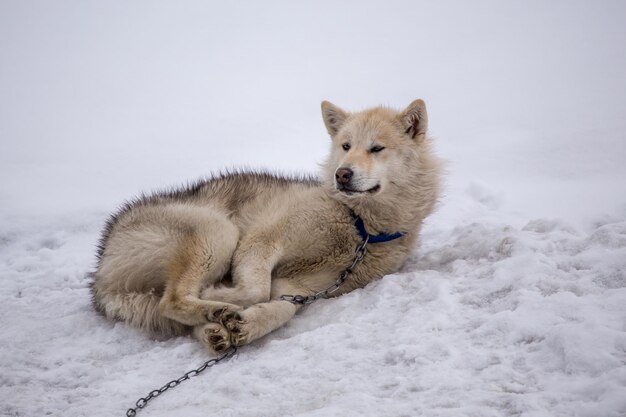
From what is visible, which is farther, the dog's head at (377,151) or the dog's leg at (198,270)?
the dog's head at (377,151)

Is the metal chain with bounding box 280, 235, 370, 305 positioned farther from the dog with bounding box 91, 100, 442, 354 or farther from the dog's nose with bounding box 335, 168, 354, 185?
the dog's nose with bounding box 335, 168, 354, 185

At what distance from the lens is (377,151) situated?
386cm

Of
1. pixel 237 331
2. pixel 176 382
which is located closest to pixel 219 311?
pixel 237 331

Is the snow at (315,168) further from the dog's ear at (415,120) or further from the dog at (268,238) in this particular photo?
the dog's ear at (415,120)

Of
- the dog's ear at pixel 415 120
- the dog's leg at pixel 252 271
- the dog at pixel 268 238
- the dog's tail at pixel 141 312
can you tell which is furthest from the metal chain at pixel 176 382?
the dog's ear at pixel 415 120

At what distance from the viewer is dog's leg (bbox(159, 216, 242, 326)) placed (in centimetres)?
307

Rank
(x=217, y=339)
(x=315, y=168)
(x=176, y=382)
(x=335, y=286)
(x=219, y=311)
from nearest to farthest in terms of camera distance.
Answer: (x=176, y=382)
(x=217, y=339)
(x=219, y=311)
(x=335, y=286)
(x=315, y=168)

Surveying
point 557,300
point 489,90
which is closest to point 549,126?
point 489,90

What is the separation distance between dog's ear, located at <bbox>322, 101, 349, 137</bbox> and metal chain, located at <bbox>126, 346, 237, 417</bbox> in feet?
7.66

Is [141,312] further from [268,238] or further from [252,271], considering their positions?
[268,238]

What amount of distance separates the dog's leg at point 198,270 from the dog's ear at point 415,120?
5.54 ft

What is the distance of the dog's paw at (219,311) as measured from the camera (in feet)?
9.72

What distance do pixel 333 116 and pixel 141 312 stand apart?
238 centimetres

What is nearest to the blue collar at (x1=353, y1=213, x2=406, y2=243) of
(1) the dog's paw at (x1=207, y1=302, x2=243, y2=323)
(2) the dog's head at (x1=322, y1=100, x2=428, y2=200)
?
(2) the dog's head at (x1=322, y1=100, x2=428, y2=200)
